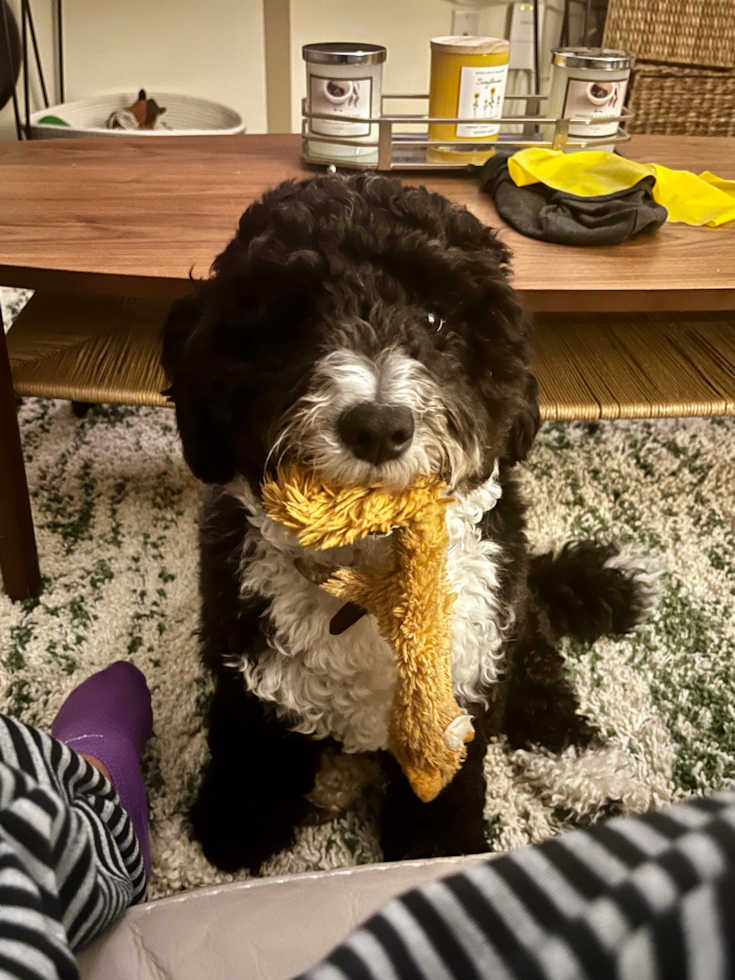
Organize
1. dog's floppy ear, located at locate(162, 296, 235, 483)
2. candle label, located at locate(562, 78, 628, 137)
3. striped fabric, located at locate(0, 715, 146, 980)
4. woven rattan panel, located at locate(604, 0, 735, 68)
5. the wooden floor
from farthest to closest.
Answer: woven rattan panel, located at locate(604, 0, 735, 68)
candle label, located at locate(562, 78, 628, 137)
the wooden floor
dog's floppy ear, located at locate(162, 296, 235, 483)
striped fabric, located at locate(0, 715, 146, 980)

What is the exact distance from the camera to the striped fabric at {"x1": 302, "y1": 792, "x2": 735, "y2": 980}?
0.86ft

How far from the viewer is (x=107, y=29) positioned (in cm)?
296

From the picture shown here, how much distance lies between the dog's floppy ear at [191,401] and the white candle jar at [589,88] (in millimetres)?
1176

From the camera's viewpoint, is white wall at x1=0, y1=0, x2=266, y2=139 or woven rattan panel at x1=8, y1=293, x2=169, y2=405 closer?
woven rattan panel at x1=8, y1=293, x2=169, y2=405

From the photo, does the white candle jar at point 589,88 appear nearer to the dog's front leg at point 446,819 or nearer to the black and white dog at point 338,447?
the black and white dog at point 338,447

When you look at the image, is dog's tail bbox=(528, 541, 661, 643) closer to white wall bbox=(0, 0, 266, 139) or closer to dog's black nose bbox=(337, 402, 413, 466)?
dog's black nose bbox=(337, 402, 413, 466)

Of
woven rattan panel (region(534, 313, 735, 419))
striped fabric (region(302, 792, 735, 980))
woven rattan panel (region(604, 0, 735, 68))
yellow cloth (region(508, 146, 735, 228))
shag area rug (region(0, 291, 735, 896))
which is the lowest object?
shag area rug (region(0, 291, 735, 896))

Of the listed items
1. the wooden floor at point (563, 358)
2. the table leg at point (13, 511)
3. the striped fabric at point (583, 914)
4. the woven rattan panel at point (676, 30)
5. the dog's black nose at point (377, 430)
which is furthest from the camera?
the woven rattan panel at point (676, 30)

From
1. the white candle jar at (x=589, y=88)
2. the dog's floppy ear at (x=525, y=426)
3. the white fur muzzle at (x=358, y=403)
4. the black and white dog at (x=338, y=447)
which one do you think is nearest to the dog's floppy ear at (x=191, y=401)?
the black and white dog at (x=338, y=447)

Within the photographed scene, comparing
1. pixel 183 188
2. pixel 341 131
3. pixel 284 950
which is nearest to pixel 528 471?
pixel 341 131

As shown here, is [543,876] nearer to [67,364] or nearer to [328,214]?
[328,214]

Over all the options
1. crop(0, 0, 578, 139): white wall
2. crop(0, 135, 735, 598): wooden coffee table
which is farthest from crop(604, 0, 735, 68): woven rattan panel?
crop(0, 135, 735, 598): wooden coffee table

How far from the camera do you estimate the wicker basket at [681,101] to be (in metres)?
2.92

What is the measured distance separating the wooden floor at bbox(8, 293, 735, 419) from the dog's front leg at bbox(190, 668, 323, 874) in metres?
0.63
